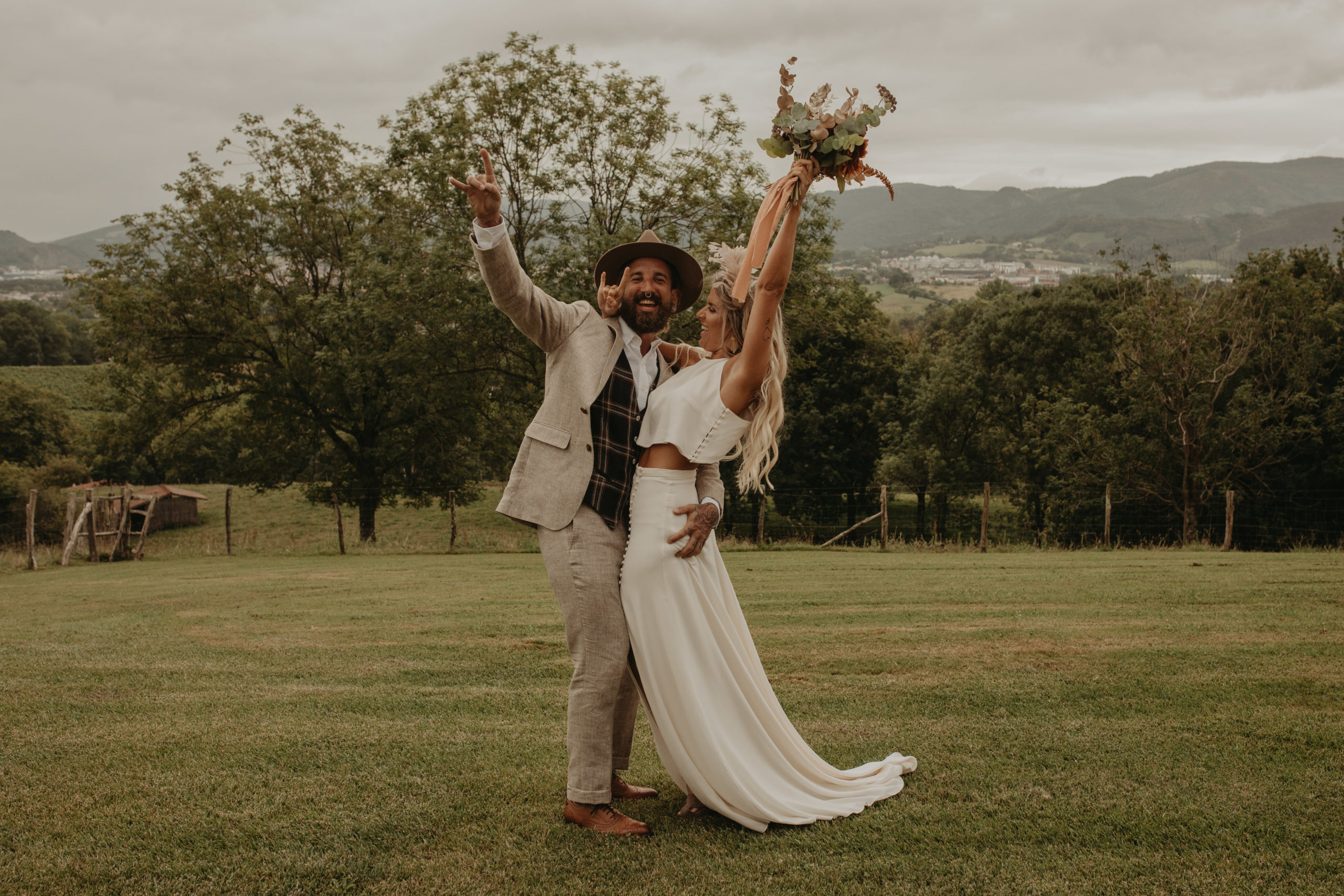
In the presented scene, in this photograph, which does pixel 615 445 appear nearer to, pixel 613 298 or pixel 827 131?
pixel 613 298

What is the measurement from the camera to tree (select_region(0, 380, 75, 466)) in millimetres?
50375

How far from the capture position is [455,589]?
11.7 meters

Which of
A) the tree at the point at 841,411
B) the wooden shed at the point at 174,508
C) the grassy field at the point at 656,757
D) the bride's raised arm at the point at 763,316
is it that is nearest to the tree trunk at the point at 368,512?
the tree at the point at 841,411

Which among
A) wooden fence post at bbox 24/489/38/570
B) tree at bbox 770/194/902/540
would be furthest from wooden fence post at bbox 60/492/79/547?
tree at bbox 770/194/902/540

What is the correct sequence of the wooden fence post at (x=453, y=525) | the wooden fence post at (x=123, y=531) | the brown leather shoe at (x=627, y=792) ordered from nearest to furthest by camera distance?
the brown leather shoe at (x=627, y=792) < the wooden fence post at (x=123, y=531) < the wooden fence post at (x=453, y=525)

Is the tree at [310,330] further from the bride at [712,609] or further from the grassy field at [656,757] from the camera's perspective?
the bride at [712,609]

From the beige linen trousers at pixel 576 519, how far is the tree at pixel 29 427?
55895mm

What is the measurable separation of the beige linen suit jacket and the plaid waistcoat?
4cm

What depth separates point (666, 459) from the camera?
142 inches

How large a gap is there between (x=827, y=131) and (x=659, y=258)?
0.87 m

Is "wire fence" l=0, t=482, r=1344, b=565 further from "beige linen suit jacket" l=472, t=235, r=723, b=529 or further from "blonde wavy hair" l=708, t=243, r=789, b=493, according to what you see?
"beige linen suit jacket" l=472, t=235, r=723, b=529

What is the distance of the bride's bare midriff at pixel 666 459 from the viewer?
142 inches

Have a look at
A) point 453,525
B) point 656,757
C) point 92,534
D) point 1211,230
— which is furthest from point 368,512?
point 1211,230

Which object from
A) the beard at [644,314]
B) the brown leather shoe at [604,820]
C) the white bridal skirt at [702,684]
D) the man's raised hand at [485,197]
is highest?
the man's raised hand at [485,197]
